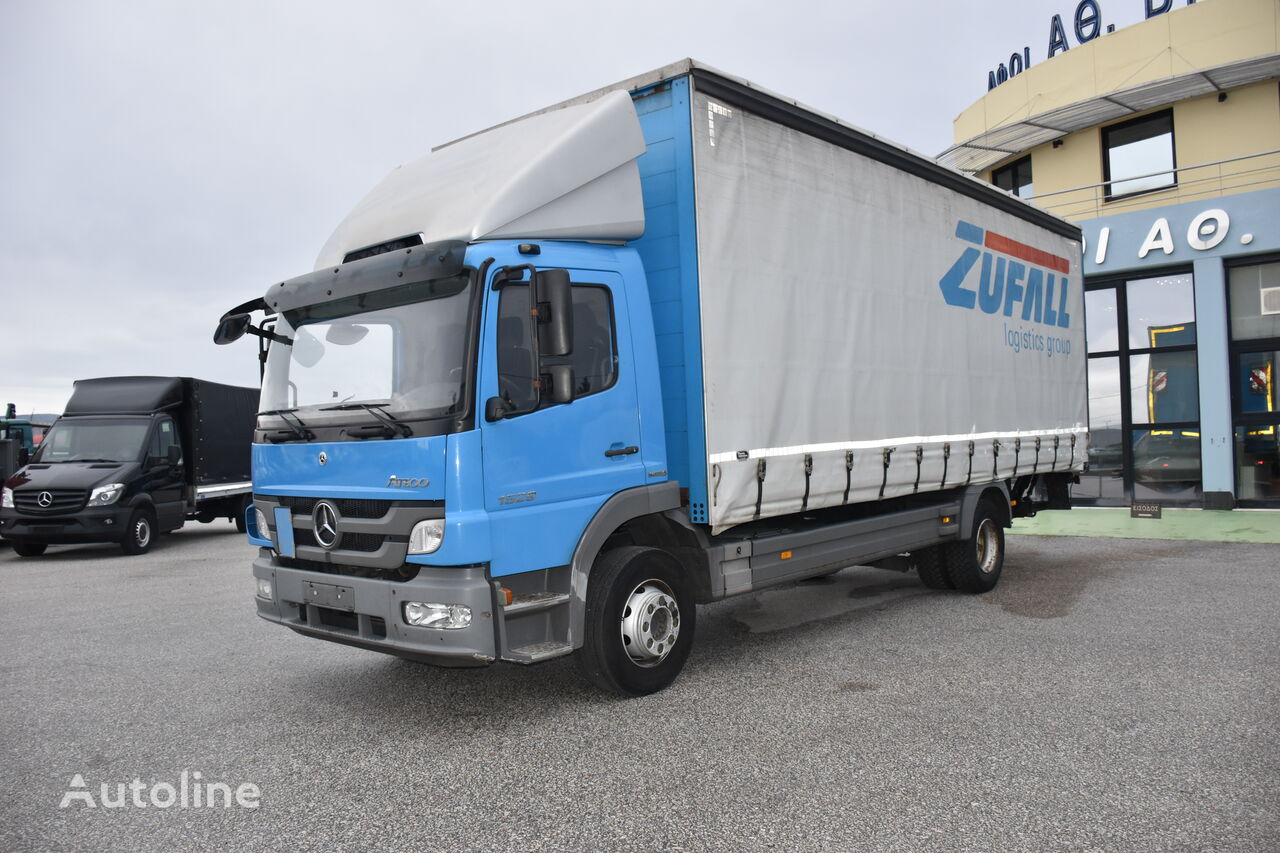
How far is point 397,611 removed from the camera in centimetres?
459

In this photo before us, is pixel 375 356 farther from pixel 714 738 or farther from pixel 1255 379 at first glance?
pixel 1255 379

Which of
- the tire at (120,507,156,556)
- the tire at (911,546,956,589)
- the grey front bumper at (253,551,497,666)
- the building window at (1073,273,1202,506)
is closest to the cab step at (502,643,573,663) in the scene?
the grey front bumper at (253,551,497,666)

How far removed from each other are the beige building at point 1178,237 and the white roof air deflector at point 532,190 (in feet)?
42.6

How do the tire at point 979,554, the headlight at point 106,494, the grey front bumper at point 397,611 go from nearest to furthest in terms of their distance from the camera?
the grey front bumper at point 397,611 < the tire at point 979,554 < the headlight at point 106,494

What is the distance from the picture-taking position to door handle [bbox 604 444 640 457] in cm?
511

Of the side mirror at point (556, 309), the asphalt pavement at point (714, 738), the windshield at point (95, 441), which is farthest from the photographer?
the windshield at point (95, 441)

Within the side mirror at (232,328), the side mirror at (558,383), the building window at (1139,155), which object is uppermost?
the building window at (1139,155)

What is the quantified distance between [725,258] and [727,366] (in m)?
0.67

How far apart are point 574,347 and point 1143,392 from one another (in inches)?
567

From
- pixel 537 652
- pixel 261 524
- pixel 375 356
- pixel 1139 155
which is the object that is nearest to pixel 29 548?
pixel 261 524

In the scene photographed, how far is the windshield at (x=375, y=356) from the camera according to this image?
4.59 meters

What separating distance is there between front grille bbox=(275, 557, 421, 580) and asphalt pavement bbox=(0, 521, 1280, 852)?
85 centimetres

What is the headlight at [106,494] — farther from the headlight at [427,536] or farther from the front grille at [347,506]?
the headlight at [427,536]

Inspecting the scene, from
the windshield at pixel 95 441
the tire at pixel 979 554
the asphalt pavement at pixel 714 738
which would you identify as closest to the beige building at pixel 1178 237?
the tire at pixel 979 554
